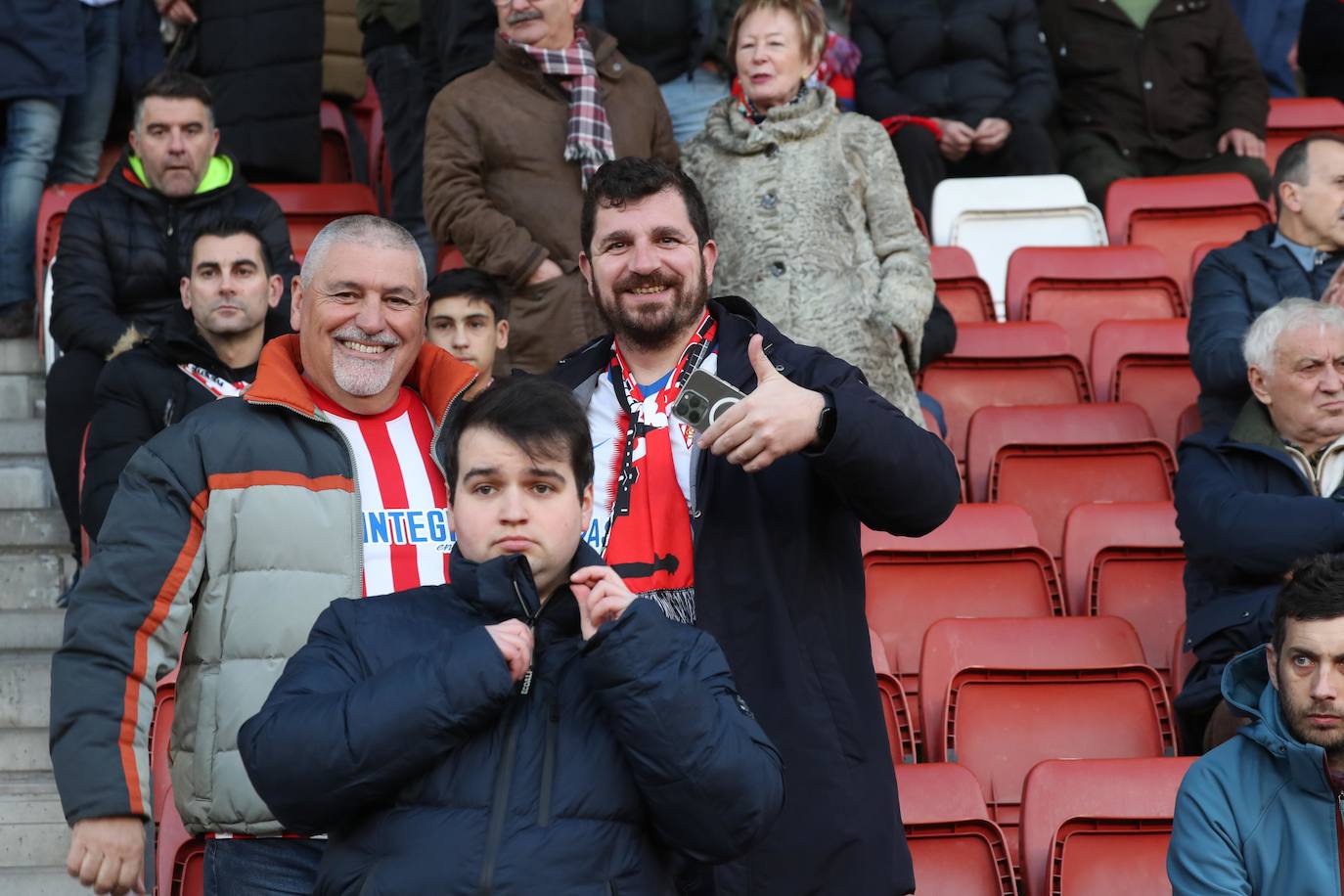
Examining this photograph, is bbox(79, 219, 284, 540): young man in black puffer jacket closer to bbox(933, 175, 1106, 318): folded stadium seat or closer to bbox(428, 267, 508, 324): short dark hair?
bbox(428, 267, 508, 324): short dark hair

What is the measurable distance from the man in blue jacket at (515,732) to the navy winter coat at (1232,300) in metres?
3.06

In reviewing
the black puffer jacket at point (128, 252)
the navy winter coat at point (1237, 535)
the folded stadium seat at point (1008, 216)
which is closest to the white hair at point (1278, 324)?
the navy winter coat at point (1237, 535)

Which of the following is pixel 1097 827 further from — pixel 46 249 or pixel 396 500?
pixel 46 249

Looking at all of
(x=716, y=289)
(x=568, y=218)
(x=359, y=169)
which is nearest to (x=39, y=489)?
(x=568, y=218)

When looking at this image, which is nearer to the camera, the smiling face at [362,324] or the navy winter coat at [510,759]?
the navy winter coat at [510,759]

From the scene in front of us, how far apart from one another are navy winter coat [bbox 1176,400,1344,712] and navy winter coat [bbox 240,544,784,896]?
220 cm

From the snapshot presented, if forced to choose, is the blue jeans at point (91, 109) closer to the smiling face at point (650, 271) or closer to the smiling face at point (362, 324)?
the smiling face at point (362, 324)

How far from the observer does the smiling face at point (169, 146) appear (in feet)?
17.2

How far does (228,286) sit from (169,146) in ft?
3.15

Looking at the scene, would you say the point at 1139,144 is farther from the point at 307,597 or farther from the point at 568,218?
the point at 307,597

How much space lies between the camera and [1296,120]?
26.3 feet

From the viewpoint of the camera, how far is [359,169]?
7586mm

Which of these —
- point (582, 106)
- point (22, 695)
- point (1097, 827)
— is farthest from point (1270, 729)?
point (22, 695)

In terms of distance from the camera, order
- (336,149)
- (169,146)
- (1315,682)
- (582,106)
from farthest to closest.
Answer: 1. (336,149)
2. (169,146)
3. (582,106)
4. (1315,682)
